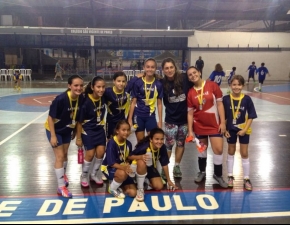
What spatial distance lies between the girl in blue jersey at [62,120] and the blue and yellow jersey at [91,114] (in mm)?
86

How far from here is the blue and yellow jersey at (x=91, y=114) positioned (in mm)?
4012

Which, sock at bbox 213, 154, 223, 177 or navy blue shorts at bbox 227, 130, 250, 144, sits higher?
navy blue shorts at bbox 227, 130, 250, 144

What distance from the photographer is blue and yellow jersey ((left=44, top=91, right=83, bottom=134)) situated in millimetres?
3785

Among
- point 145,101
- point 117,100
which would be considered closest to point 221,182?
point 145,101

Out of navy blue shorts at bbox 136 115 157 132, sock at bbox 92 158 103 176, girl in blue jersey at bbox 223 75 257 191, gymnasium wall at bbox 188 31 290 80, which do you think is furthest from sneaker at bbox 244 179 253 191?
gymnasium wall at bbox 188 31 290 80

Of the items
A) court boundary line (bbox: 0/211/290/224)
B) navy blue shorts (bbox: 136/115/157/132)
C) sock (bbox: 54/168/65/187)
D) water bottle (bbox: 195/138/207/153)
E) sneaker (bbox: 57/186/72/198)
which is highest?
navy blue shorts (bbox: 136/115/157/132)

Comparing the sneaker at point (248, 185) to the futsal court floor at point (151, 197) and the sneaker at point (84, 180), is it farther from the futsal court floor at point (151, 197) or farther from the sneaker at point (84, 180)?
the sneaker at point (84, 180)

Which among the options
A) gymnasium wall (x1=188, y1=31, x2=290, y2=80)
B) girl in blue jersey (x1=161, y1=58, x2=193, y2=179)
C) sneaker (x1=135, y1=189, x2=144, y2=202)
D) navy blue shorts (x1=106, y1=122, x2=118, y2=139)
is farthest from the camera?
gymnasium wall (x1=188, y1=31, x2=290, y2=80)

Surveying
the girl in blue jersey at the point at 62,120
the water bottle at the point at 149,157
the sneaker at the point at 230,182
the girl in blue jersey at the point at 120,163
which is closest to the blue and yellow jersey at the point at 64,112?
the girl in blue jersey at the point at 62,120

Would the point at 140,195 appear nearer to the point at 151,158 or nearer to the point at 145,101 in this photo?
the point at 151,158

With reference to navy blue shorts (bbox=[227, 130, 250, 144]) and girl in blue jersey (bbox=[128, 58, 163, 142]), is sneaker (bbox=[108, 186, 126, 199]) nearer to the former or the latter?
girl in blue jersey (bbox=[128, 58, 163, 142])

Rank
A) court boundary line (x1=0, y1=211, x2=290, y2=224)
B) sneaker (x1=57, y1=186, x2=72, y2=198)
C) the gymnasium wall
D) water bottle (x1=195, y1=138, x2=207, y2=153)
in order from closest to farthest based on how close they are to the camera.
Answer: court boundary line (x1=0, y1=211, x2=290, y2=224), sneaker (x1=57, y1=186, x2=72, y2=198), water bottle (x1=195, y1=138, x2=207, y2=153), the gymnasium wall

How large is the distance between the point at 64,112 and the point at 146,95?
122 centimetres

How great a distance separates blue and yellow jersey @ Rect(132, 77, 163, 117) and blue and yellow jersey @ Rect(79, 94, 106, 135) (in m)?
0.54
